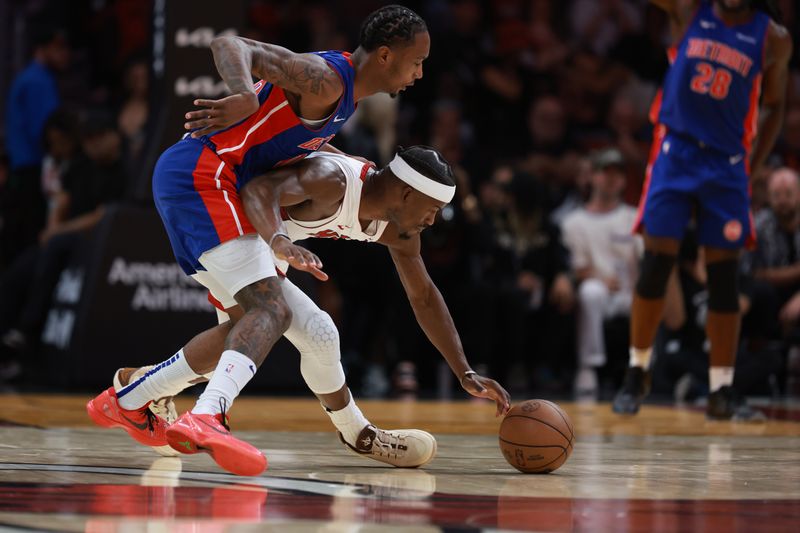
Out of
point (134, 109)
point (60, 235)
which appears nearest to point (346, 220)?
point (60, 235)

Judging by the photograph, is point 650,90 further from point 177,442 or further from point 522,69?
point 177,442

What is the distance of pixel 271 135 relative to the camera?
4195mm

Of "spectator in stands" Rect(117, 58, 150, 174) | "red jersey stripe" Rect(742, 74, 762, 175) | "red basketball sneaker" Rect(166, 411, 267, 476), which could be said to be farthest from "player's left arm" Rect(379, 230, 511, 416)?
"spectator in stands" Rect(117, 58, 150, 174)

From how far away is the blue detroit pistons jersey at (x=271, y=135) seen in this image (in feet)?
13.8

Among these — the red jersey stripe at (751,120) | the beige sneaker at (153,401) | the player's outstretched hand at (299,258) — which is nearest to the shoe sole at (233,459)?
the player's outstretched hand at (299,258)

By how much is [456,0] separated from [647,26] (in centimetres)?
200

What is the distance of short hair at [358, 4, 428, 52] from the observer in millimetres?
4223

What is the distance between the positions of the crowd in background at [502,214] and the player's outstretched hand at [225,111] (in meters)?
4.44

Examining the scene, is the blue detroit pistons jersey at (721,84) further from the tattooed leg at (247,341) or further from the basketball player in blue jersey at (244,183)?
the tattooed leg at (247,341)

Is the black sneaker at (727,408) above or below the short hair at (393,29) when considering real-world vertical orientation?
below

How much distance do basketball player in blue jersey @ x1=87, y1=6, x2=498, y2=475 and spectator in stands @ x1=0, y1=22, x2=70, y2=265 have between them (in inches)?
264

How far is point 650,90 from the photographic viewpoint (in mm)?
11969

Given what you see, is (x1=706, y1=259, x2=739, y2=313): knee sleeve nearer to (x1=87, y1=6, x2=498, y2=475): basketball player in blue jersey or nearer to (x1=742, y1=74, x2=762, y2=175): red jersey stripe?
(x1=742, y1=74, x2=762, y2=175): red jersey stripe

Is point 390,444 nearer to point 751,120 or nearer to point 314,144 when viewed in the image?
point 314,144
